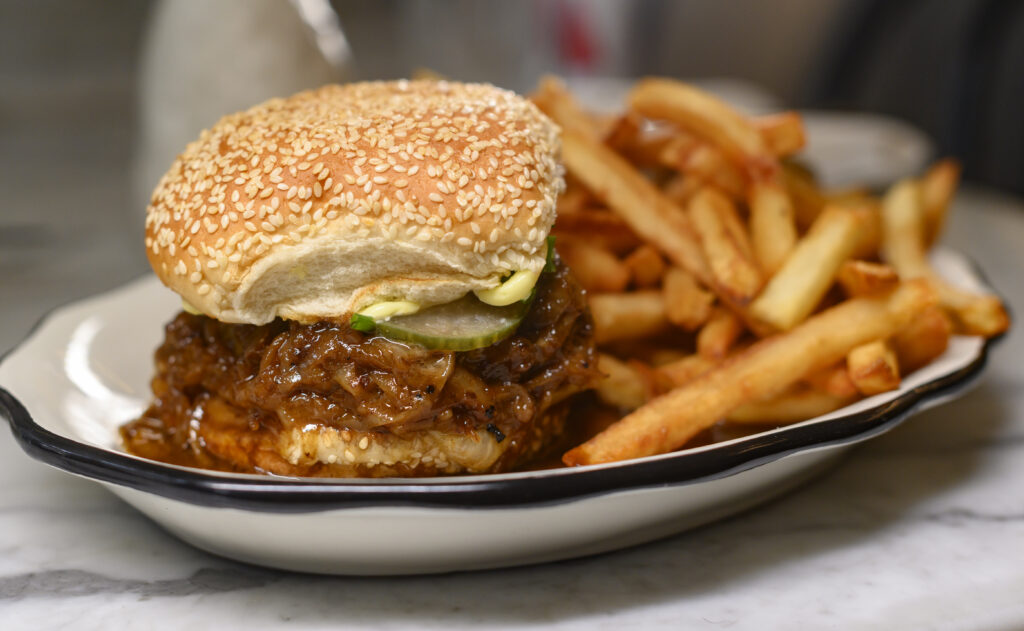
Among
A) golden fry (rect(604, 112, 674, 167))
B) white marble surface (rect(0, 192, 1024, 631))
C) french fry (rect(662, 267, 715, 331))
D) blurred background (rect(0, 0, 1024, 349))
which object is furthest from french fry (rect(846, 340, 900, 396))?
blurred background (rect(0, 0, 1024, 349))

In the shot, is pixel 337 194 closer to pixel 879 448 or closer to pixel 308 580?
pixel 308 580

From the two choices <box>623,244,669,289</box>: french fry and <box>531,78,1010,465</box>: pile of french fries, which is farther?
<box>623,244,669,289</box>: french fry

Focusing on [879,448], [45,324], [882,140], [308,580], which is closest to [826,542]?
[879,448]

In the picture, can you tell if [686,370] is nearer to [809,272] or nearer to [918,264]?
[809,272]

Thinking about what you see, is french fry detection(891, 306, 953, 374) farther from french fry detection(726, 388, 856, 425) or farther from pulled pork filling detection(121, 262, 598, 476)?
pulled pork filling detection(121, 262, 598, 476)

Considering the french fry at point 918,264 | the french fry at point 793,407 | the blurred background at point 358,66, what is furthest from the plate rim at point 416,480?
the blurred background at point 358,66

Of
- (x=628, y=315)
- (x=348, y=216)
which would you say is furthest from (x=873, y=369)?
(x=348, y=216)

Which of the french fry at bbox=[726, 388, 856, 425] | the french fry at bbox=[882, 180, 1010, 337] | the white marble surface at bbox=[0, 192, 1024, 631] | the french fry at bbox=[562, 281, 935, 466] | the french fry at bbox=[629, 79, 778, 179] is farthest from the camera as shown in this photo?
the french fry at bbox=[629, 79, 778, 179]
